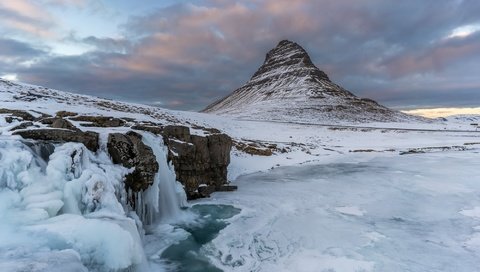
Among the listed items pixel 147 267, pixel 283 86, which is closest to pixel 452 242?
pixel 147 267

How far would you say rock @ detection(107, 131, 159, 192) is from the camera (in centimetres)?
1263

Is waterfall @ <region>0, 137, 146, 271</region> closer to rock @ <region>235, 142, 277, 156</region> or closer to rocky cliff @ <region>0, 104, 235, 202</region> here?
rocky cliff @ <region>0, 104, 235, 202</region>

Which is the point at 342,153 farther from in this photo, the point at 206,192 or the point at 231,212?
the point at 231,212

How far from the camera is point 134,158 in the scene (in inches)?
511

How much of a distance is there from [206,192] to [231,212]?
3907 mm

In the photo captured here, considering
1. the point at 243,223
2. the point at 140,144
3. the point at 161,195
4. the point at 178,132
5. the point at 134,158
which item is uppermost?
the point at 178,132

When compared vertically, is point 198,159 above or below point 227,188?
above

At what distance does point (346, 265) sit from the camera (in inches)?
377

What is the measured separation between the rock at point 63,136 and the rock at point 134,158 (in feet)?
1.88

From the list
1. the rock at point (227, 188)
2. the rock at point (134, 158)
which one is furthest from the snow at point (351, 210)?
the rock at point (134, 158)

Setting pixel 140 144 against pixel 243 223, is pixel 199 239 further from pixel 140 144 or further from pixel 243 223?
pixel 140 144

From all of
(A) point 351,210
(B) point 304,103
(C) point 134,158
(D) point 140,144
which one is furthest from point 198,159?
(B) point 304,103

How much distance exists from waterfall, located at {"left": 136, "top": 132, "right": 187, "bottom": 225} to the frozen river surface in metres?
2.55

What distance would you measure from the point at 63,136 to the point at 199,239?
571 centimetres
